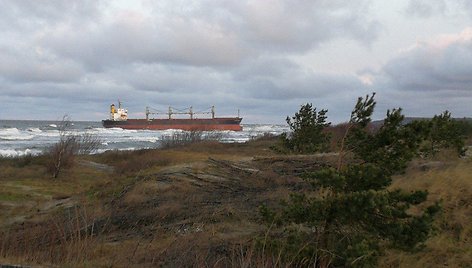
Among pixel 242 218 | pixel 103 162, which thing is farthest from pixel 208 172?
pixel 103 162

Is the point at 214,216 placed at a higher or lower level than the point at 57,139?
higher

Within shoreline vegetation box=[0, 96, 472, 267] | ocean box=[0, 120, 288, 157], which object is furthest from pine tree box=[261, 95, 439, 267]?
ocean box=[0, 120, 288, 157]

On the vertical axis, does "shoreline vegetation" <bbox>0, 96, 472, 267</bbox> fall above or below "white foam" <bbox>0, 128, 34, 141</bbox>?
above

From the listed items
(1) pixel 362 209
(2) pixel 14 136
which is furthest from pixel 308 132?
(2) pixel 14 136

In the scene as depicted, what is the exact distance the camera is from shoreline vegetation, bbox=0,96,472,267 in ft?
21.0

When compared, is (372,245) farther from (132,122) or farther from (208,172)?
(132,122)

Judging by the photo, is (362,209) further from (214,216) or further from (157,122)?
(157,122)

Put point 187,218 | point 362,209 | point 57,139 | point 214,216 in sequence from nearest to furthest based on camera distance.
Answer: point 362,209
point 214,216
point 187,218
point 57,139

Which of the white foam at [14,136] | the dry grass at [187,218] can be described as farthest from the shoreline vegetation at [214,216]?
the white foam at [14,136]

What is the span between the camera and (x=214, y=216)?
1000cm

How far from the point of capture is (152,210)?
11.3 metres

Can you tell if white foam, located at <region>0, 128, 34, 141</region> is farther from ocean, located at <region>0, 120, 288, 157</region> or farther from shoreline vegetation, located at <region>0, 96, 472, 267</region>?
shoreline vegetation, located at <region>0, 96, 472, 267</region>

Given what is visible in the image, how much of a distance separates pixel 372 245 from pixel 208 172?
9.23 meters

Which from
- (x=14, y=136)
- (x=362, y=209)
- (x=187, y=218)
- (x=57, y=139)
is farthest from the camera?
(x=14, y=136)
